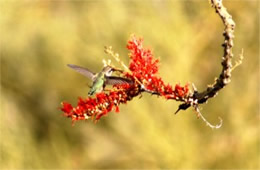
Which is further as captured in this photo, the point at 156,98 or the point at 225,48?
the point at 156,98

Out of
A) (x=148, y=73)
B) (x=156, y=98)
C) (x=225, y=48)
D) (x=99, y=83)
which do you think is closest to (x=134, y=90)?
(x=148, y=73)

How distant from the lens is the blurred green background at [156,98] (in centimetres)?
→ 1124

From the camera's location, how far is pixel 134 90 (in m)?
2.46

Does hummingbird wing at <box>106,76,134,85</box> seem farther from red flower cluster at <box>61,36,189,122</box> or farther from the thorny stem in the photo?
the thorny stem

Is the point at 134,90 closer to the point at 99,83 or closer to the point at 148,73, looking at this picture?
the point at 148,73

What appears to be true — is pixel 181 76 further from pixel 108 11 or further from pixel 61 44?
pixel 61 44

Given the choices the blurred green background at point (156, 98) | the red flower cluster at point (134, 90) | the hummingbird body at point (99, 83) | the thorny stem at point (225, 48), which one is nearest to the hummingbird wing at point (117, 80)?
the red flower cluster at point (134, 90)

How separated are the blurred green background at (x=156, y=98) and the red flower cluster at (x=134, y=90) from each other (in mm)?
8302

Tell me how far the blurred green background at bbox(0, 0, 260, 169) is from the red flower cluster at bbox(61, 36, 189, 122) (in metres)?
8.30

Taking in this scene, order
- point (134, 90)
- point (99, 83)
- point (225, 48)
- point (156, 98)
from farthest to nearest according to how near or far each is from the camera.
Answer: point (156, 98), point (99, 83), point (134, 90), point (225, 48)

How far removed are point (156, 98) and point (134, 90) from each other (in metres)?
9.05

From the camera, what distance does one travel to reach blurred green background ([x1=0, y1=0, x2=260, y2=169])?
1124 centimetres

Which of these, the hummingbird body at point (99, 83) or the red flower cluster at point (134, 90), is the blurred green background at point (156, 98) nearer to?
the hummingbird body at point (99, 83)

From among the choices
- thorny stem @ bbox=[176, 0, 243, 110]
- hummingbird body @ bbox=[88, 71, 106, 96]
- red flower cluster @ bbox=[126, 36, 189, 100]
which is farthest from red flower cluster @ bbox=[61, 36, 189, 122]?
hummingbird body @ bbox=[88, 71, 106, 96]
